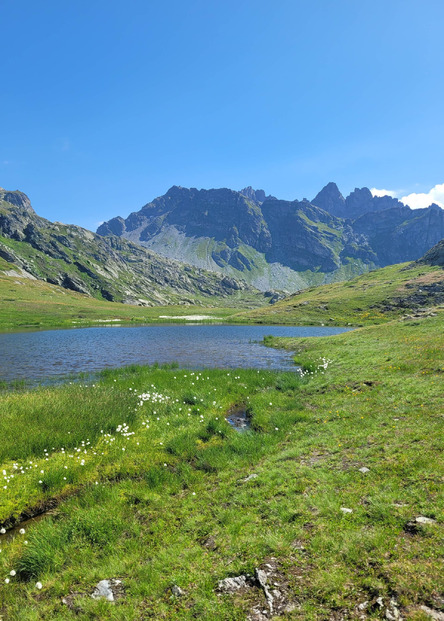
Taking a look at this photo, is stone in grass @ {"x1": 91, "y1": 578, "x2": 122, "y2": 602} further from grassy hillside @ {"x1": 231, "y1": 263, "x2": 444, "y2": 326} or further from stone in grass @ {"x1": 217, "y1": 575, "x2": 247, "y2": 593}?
grassy hillside @ {"x1": 231, "y1": 263, "x2": 444, "y2": 326}

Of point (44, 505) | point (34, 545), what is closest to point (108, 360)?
point (44, 505)

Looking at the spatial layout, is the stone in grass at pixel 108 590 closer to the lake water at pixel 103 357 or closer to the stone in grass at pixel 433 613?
the stone in grass at pixel 433 613

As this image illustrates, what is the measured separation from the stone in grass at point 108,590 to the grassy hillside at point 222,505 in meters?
0.19

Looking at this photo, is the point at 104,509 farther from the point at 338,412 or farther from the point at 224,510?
the point at 338,412

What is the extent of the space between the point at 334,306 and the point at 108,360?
140 metres

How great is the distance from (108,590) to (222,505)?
438cm

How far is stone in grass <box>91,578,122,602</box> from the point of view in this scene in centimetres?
726

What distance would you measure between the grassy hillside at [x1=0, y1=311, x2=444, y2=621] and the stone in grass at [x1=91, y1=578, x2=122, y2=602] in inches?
7.3

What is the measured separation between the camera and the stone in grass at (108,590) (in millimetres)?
7262

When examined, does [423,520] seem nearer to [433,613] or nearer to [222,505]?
[433,613]

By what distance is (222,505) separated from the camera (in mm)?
10805

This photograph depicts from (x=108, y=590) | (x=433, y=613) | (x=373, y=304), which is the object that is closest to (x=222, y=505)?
(x=108, y=590)

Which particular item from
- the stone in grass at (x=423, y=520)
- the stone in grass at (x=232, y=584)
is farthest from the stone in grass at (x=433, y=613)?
Answer: the stone in grass at (x=232, y=584)

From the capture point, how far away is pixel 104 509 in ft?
34.6
